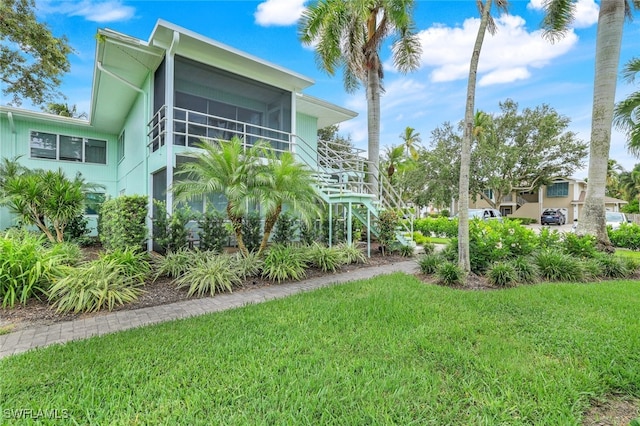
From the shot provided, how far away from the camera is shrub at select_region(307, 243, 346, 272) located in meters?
7.83

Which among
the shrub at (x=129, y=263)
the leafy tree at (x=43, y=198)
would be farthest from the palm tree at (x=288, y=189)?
the leafy tree at (x=43, y=198)

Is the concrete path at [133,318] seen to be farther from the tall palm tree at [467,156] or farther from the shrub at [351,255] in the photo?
the tall palm tree at [467,156]

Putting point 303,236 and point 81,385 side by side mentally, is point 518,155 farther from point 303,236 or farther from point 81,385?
point 81,385

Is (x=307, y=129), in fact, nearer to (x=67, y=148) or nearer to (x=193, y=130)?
(x=193, y=130)

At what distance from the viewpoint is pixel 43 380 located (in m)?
2.69

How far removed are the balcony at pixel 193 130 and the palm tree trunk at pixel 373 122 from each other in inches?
138

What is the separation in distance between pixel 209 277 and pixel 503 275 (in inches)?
237

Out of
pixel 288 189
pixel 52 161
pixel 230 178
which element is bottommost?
pixel 288 189

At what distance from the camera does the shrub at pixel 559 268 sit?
6.84 metres

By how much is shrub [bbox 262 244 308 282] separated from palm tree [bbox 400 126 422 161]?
2026 cm

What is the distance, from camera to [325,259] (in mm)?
7906

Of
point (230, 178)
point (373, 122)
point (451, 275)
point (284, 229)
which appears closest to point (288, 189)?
point (230, 178)

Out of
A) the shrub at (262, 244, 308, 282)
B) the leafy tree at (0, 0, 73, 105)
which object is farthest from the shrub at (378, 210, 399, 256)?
the leafy tree at (0, 0, 73, 105)

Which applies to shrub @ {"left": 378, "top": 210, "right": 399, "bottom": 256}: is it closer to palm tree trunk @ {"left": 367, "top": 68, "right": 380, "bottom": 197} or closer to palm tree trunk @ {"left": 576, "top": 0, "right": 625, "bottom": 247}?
palm tree trunk @ {"left": 367, "top": 68, "right": 380, "bottom": 197}
